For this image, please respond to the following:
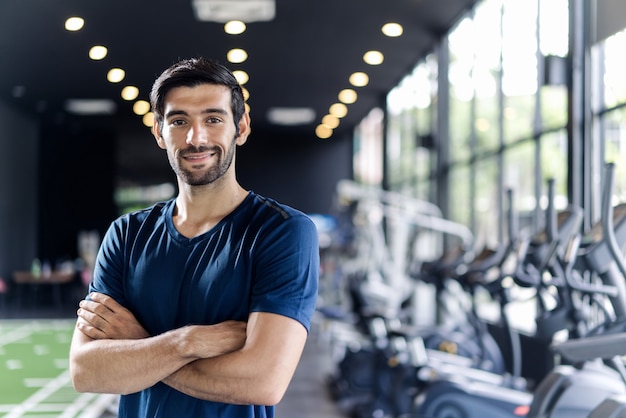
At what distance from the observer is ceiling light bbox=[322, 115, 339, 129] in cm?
280

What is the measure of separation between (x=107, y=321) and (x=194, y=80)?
1.49 ft

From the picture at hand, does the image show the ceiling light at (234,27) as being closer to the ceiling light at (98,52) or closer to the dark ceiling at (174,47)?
the dark ceiling at (174,47)

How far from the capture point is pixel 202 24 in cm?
227

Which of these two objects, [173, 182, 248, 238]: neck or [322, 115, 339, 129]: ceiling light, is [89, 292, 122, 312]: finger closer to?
[173, 182, 248, 238]: neck

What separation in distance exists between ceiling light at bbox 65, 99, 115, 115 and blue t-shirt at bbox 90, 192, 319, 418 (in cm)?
96

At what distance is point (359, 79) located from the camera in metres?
2.50

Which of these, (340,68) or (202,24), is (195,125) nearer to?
(202,24)

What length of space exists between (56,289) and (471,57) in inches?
147

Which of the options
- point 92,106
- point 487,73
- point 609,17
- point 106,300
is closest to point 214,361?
point 106,300

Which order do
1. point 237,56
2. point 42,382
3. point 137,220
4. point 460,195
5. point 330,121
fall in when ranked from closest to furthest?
point 137,220
point 237,56
point 330,121
point 42,382
point 460,195

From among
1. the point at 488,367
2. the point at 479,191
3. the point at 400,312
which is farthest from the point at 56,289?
the point at 479,191

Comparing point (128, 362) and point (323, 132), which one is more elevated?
point (323, 132)

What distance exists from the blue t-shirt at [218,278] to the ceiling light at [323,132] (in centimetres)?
166

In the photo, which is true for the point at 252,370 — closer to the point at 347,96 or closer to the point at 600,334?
the point at 347,96
